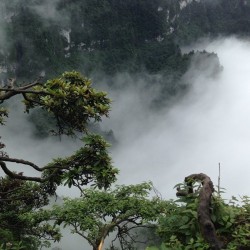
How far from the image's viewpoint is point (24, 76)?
12850 cm

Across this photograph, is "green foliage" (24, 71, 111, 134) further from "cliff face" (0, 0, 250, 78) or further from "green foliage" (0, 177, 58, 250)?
"cliff face" (0, 0, 250, 78)

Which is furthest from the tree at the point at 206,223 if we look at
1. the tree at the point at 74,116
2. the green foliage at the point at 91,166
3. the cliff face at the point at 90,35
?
the cliff face at the point at 90,35

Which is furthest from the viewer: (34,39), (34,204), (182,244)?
(34,39)

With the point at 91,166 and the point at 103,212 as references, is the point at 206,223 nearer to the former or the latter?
the point at 91,166

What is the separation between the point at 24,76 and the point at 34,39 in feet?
41.1

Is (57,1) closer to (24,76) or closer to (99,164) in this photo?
(24,76)

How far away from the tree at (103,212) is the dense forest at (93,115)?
0.07 feet

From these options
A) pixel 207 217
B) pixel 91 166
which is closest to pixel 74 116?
pixel 91 166

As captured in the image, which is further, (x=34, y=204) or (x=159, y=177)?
(x=159, y=177)

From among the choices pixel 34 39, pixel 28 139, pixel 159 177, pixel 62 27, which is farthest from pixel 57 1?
Result: pixel 159 177

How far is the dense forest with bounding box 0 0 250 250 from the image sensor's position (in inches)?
156

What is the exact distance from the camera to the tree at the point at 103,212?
723 centimetres

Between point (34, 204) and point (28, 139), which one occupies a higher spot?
point (28, 139)

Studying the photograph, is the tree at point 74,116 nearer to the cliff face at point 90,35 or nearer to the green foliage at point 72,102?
the green foliage at point 72,102
